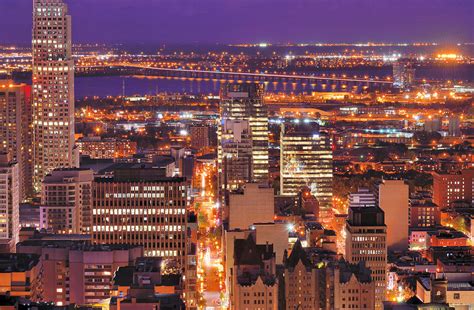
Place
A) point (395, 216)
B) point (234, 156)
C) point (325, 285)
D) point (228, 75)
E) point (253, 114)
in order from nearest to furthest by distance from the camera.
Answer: point (325, 285) < point (395, 216) < point (234, 156) < point (253, 114) < point (228, 75)

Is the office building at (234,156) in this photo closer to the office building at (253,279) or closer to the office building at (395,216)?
the office building at (395,216)

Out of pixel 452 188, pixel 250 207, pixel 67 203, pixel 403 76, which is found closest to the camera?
pixel 250 207

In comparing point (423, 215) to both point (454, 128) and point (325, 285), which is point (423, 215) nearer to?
Result: point (325, 285)

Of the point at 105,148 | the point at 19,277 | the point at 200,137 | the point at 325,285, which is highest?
the point at 200,137

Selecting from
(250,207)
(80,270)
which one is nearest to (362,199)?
(250,207)

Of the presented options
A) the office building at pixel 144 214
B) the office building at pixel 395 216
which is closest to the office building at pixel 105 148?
the office building at pixel 395 216
